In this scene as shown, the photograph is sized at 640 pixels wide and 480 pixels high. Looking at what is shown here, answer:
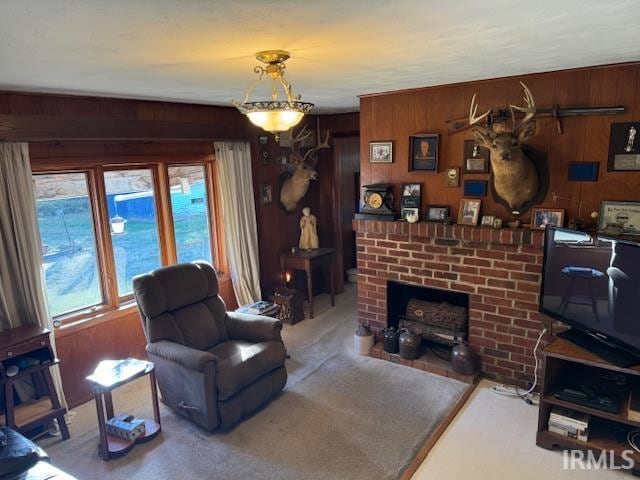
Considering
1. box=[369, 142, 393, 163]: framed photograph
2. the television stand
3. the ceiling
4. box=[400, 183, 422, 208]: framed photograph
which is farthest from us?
box=[369, 142, 393, 163]: framed photograph

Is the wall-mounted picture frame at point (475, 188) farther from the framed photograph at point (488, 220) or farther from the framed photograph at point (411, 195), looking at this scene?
→ the framed photograph at point (411, 195)

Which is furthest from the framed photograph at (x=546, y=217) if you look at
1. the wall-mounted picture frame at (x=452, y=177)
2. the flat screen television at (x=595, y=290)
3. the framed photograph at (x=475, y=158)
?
the wall-mounted picture frame at (x=452, y=177)

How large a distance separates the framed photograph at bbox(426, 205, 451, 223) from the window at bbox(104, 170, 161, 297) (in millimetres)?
2561

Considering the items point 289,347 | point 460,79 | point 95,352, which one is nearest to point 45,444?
point 95,352

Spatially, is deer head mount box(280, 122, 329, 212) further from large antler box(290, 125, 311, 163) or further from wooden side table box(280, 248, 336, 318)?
wooden side table box(280, 248, 336, 318)

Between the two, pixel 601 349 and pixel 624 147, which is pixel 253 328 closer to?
pixel 601 349

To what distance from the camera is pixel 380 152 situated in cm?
393

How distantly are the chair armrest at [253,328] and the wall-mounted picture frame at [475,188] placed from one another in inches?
73.2

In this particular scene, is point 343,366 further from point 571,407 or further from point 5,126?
point 5,126

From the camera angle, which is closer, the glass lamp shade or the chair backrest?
the glass lamp shade

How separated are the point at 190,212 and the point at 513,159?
309 centimetres

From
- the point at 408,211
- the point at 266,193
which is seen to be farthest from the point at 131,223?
the point at 408,211

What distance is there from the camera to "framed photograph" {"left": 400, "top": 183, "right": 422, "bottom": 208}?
12.3 ft

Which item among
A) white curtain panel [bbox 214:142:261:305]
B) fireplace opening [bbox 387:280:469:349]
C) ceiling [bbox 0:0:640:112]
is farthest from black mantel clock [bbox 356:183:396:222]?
white curtain panel [bbox 214:142:261:305]
